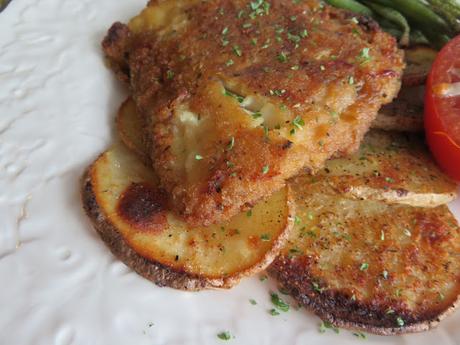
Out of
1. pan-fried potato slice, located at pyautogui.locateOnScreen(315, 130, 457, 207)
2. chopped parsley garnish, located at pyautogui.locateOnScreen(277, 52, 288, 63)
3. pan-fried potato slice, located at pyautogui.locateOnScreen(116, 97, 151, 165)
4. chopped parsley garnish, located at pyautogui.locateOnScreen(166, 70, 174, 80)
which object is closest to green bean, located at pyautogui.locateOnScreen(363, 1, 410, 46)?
pan-fried potato slice, located at pyautogui.locateOnScreen(315, 130, 457, 207)

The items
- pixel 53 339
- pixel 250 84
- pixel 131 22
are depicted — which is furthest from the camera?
pixel 131 22

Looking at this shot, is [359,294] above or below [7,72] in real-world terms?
below

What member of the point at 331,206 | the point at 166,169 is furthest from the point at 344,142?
the point at 166,169

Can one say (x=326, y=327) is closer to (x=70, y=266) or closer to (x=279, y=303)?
(x=279, y=303)

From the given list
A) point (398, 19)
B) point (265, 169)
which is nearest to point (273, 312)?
point (265, 169)

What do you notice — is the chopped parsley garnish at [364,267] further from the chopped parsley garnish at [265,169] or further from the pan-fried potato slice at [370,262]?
the chopped parsley garnish at [265,169]

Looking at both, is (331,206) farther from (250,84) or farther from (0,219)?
(0,219)

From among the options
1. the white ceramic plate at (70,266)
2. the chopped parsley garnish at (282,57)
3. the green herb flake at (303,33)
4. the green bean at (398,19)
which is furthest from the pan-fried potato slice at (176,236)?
the green bean at (398,19)
